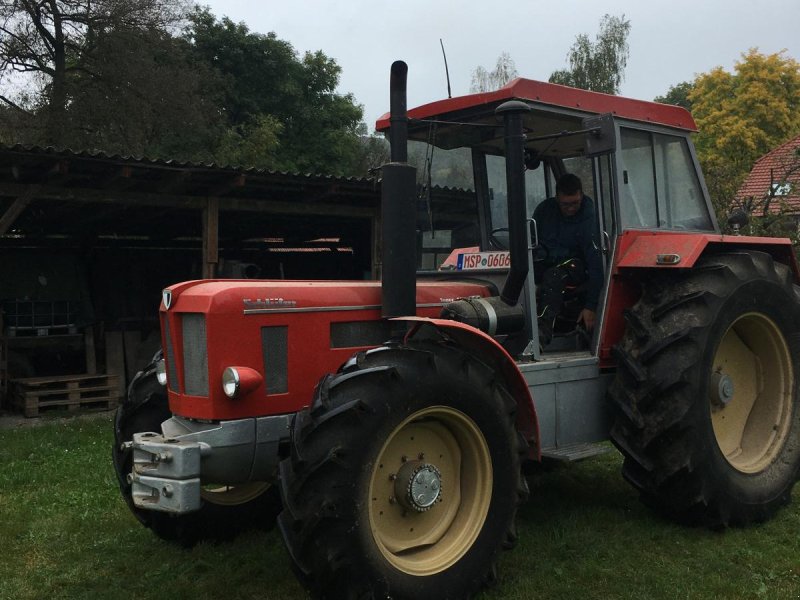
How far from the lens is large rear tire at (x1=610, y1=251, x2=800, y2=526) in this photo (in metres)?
4.50

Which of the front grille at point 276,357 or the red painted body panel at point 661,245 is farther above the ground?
the red painted body panel at point 661,245

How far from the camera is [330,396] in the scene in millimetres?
3377

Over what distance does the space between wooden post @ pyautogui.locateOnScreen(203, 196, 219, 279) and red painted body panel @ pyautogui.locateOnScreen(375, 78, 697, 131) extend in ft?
21.0

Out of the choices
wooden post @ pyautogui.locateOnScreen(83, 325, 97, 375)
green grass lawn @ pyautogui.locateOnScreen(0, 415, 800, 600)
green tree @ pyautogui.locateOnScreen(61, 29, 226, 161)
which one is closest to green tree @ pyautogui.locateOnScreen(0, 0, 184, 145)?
green tree @ pyautogui.locateOnScreen(61, 29, 226, 161)

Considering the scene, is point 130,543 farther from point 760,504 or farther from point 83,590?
point 760,504

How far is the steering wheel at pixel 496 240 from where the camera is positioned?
4.92m

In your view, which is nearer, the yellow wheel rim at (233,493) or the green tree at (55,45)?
the yellow wheel rim at (233,493)

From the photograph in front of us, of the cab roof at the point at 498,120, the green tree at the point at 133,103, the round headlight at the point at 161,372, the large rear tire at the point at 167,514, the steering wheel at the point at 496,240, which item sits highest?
the green tree at the point at 133,103

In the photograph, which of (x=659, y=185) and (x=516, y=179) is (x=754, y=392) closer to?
(x=659, y=185)

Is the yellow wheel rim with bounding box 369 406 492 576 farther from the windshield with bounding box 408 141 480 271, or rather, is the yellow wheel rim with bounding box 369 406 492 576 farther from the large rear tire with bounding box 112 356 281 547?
the windshield with bounding box 408 141 480 271

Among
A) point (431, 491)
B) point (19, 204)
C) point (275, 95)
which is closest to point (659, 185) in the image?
point (431, 491)

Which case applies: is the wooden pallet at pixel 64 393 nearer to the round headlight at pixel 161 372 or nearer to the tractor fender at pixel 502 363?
the round headlight at pixel 161 372

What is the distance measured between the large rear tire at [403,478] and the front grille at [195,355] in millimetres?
694

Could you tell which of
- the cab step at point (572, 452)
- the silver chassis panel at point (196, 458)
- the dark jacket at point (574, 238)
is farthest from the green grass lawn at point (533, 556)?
the dark jacket at point (574, 238)
